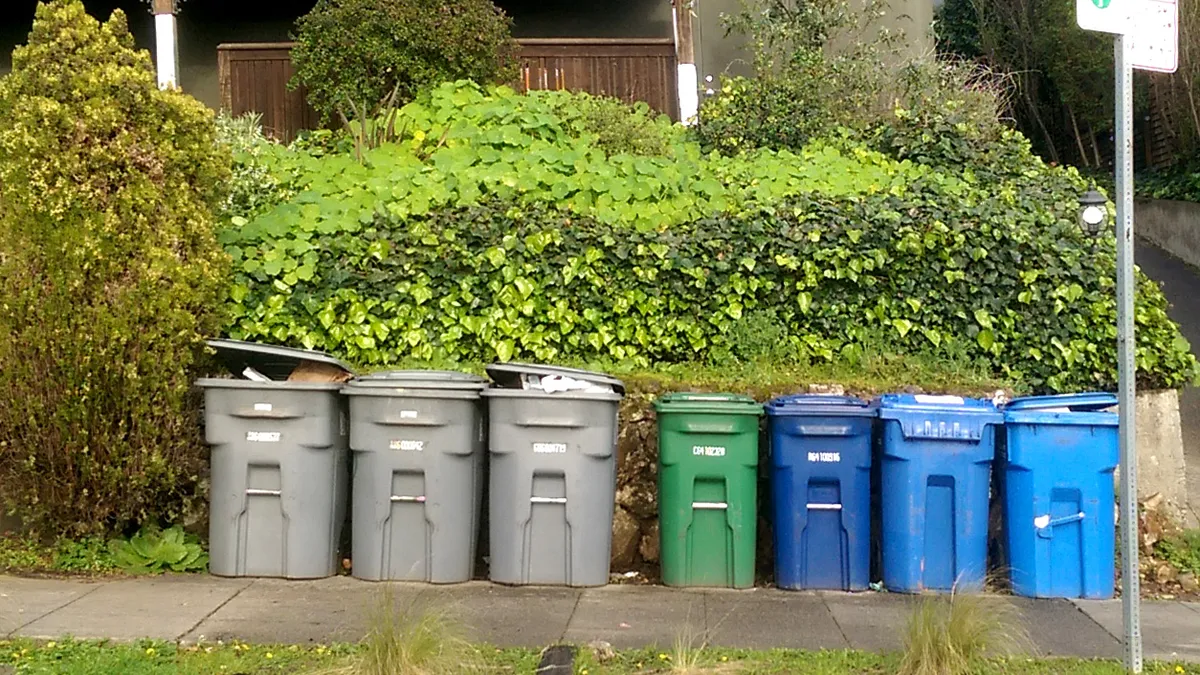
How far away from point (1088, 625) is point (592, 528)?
263 cm

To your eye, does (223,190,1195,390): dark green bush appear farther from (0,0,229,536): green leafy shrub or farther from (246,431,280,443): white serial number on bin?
(246,431,280,443): white serial number on bin

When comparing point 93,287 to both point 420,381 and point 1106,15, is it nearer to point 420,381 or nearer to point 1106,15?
point 420,381

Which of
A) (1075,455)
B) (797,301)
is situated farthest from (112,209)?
(1075,455)

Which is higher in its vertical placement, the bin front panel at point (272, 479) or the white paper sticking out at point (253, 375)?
the white paper sticking out at point (253, 375)

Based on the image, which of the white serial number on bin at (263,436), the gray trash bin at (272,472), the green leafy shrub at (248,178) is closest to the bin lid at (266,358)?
the gray trash bin at (272,472)

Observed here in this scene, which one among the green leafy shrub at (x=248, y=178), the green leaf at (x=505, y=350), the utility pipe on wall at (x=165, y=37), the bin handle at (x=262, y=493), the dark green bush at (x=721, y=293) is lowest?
the bin handle at (x=262, y=493)

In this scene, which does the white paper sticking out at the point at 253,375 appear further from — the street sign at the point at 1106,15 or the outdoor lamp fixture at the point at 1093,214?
the outdoor lamp fixture at the point at 1093,214

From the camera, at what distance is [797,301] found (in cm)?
809

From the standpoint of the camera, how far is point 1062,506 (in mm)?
6492

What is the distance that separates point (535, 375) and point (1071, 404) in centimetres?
304

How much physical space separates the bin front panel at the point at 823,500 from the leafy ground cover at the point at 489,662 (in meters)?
1.22

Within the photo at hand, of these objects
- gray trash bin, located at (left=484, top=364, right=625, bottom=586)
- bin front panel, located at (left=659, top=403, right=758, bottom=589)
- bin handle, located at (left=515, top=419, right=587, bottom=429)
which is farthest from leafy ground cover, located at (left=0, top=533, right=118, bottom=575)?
bin front panel, located at (left=659, top=403, right=758, bottom=589)

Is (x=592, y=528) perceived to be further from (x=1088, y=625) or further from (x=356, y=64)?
(x=356, y=64)

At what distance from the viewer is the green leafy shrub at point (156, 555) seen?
6812 mm
